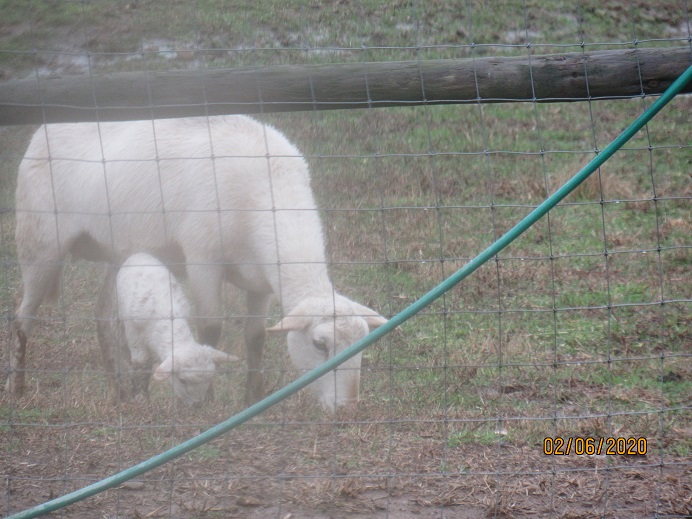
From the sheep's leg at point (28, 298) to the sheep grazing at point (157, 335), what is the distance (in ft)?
1.85

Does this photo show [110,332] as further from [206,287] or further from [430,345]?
[430,345]

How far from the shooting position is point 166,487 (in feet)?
12.0

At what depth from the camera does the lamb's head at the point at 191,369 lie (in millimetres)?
4414

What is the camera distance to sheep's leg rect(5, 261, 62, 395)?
5050 millimetres

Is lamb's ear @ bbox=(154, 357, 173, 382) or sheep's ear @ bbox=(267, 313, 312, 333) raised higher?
sheep's ear @ bbox=(267, 313, 312, 333)

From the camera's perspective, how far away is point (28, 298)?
5246 mm

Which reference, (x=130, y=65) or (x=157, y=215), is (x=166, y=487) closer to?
(x=157, y=215)

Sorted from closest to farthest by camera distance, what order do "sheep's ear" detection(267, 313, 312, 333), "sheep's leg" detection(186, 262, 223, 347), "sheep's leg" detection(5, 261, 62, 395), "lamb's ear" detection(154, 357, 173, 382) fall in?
"sheep's ear" detection(267, 313, 312, 333) < "lamb's ear" detection(154, 357, 173, 382) < "sheep's leg" detection(186, 262, 223, 347) < "sheep's leg" detection(5, 261, 62, 395)

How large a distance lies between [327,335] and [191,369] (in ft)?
2.33
